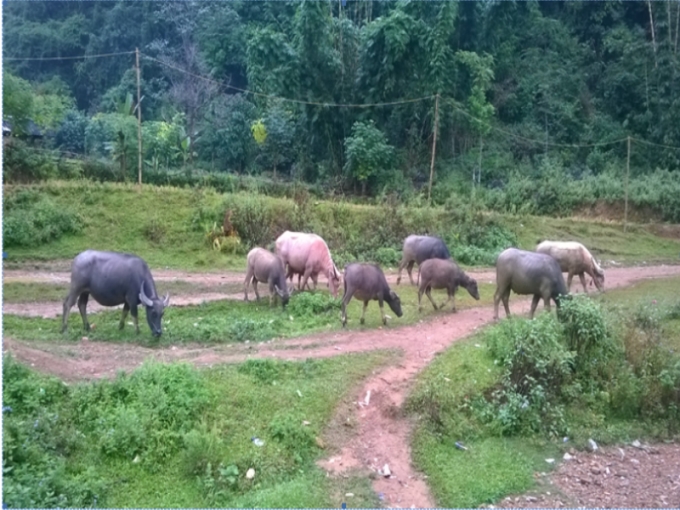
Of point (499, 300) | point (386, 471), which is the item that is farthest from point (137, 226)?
point (386, 471)

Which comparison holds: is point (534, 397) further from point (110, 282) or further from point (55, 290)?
point (55, 290)

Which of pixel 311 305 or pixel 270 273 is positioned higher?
pixel 270 273

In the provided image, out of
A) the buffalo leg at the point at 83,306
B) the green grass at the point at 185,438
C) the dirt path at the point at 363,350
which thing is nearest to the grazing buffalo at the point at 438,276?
the dirt path at the point at 363,350

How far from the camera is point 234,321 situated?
15430mm

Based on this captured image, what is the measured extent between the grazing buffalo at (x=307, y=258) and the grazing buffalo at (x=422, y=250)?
255 cm

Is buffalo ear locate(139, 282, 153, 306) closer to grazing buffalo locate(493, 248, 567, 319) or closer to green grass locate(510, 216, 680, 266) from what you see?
grazing buffalo locate(493, 248, 567, 319)

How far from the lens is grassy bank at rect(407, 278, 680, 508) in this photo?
1104 cm

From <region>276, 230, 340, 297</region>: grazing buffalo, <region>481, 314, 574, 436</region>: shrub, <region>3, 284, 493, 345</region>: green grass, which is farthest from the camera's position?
<region>276, 230, 340, 297</region>: grazing buffalo

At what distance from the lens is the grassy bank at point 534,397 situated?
11039 millimetres

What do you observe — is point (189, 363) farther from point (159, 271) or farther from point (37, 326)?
point (159, 271)

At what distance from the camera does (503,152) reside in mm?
36469

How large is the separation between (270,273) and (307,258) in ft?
5.32

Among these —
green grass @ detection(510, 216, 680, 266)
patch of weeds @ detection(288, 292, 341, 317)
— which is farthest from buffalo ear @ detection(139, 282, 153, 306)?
green grass @ detection(510, 216, 680, 266)

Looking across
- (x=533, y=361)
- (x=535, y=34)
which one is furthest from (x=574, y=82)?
(x=533, y=361)
